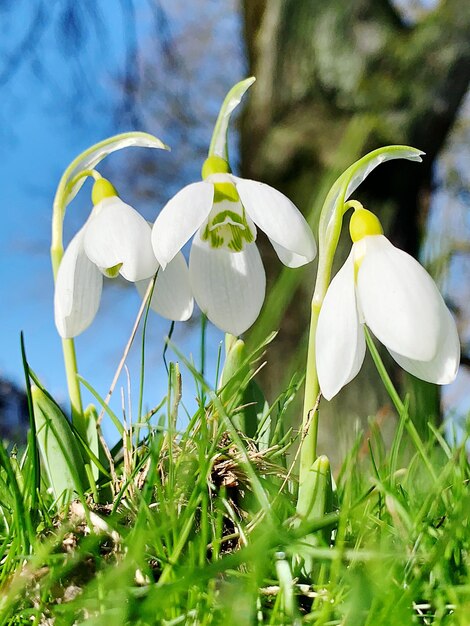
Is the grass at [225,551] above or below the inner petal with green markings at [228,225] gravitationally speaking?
below

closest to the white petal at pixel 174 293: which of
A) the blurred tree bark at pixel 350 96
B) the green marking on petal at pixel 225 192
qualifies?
the green marking on petal at pixel 225 192

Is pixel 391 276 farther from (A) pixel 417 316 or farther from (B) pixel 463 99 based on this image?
(B) pixel 463 99

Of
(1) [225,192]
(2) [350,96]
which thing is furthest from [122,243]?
(2) [350,96]

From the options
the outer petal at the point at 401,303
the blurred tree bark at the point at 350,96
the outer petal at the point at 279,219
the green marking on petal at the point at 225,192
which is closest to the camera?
the outer petal at the point at 401,303

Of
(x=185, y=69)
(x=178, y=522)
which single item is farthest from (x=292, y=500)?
(x=185, y=69)

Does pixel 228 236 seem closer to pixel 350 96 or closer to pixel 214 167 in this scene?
pixel 214 167

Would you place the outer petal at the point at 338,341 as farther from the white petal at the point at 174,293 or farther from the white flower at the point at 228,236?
the white petal at the point at 174,293
